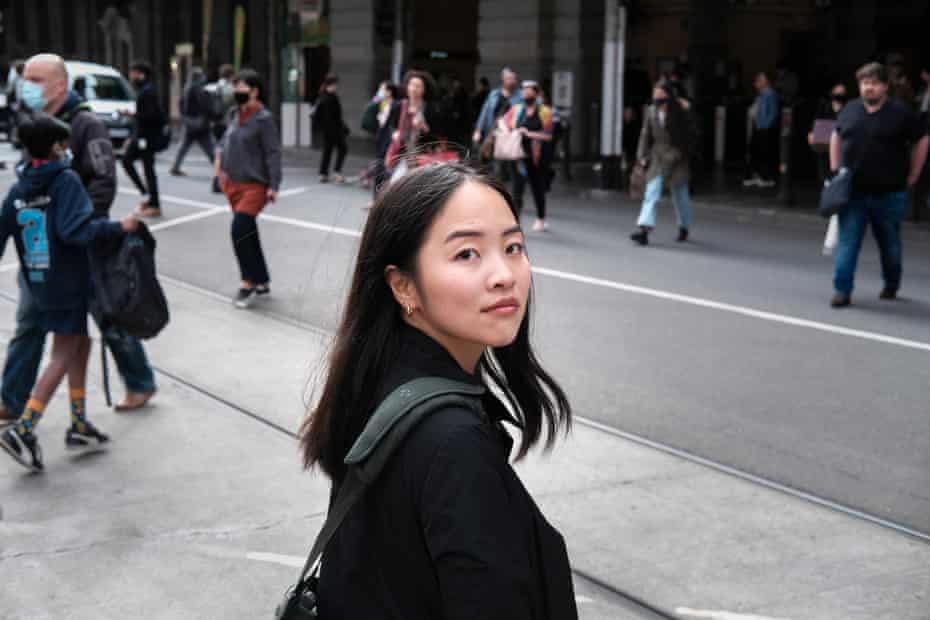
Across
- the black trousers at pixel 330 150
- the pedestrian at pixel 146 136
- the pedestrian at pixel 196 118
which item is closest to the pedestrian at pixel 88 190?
the pedestrian at pixel 146 136

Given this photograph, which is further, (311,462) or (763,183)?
(763,183)

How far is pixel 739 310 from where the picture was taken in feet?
30.2

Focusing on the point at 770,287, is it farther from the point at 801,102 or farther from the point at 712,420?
the point at 801,102

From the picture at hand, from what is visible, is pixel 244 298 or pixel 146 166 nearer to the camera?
pixel 244 298

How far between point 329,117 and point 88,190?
14497 millimetres

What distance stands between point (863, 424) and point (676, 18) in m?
23.4

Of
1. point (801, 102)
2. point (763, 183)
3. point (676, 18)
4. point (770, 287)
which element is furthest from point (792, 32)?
point (770, 287)

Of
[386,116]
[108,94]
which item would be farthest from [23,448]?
[108,94]

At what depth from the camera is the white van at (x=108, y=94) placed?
26578 mm

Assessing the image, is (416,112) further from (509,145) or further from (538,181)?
(538,181)

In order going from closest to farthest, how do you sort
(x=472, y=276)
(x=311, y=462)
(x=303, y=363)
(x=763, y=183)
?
(x=472, y=276) → (x=311, y=462) → (x=303, y=363) → (x=763, y=183)

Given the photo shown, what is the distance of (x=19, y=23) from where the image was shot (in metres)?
57.1

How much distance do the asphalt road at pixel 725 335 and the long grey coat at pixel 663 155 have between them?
71 centimetres

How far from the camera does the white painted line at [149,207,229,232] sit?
14.0 metres
